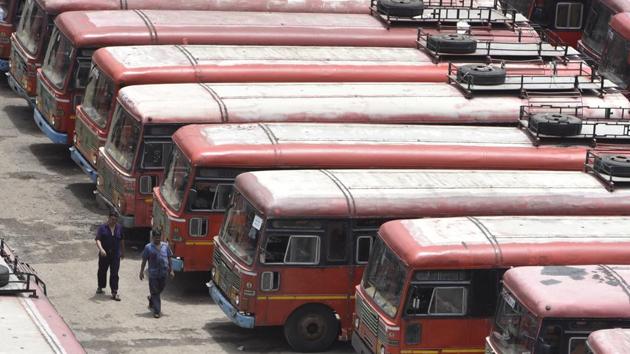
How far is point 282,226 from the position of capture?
27516mm

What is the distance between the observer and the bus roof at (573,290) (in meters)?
23.8

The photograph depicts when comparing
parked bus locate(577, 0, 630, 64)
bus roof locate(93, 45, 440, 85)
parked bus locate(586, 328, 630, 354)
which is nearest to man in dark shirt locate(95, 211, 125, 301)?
bus roof locate(93, 45, 440, 85)

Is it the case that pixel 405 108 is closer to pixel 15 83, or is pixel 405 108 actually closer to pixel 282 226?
pixel 282 226

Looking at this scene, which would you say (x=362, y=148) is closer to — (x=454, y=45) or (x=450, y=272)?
(x=450, y=272)

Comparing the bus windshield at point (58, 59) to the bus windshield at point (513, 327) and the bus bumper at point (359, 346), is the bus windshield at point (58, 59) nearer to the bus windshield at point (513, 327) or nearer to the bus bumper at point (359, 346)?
the bus bumper at point (359, 346)

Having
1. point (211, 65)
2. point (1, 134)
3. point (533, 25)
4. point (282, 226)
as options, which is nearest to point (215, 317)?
point (282, 226)

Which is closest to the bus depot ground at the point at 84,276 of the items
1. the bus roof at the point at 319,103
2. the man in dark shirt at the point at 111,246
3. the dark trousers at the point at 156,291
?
the dark trousers at the point at 156,291

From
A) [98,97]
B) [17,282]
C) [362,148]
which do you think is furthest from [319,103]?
[17,282]

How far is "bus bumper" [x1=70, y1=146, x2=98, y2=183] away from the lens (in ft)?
113

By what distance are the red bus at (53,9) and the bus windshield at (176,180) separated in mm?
8910

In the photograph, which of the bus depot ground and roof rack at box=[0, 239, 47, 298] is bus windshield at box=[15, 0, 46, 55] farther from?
roof rack at box=[0, 239, 47, 298]

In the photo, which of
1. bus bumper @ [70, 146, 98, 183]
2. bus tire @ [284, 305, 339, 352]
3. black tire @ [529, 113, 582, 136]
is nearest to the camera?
bus tire @ [284, 305, 339, 352]

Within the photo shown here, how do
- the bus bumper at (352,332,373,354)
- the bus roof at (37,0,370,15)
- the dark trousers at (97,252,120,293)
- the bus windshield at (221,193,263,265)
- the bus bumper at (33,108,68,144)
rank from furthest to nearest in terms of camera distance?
1. the bus roof at (37,0,370,15)
2. the bus bumper at (33,108,68,144)
3. the dark trousers at (97,252,120,293)
4. the bus windshield at (221,193,263,265)
5. the bus bumper at (352,332,373,354)

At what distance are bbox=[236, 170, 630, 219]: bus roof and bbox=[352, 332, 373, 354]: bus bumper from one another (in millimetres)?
1948
